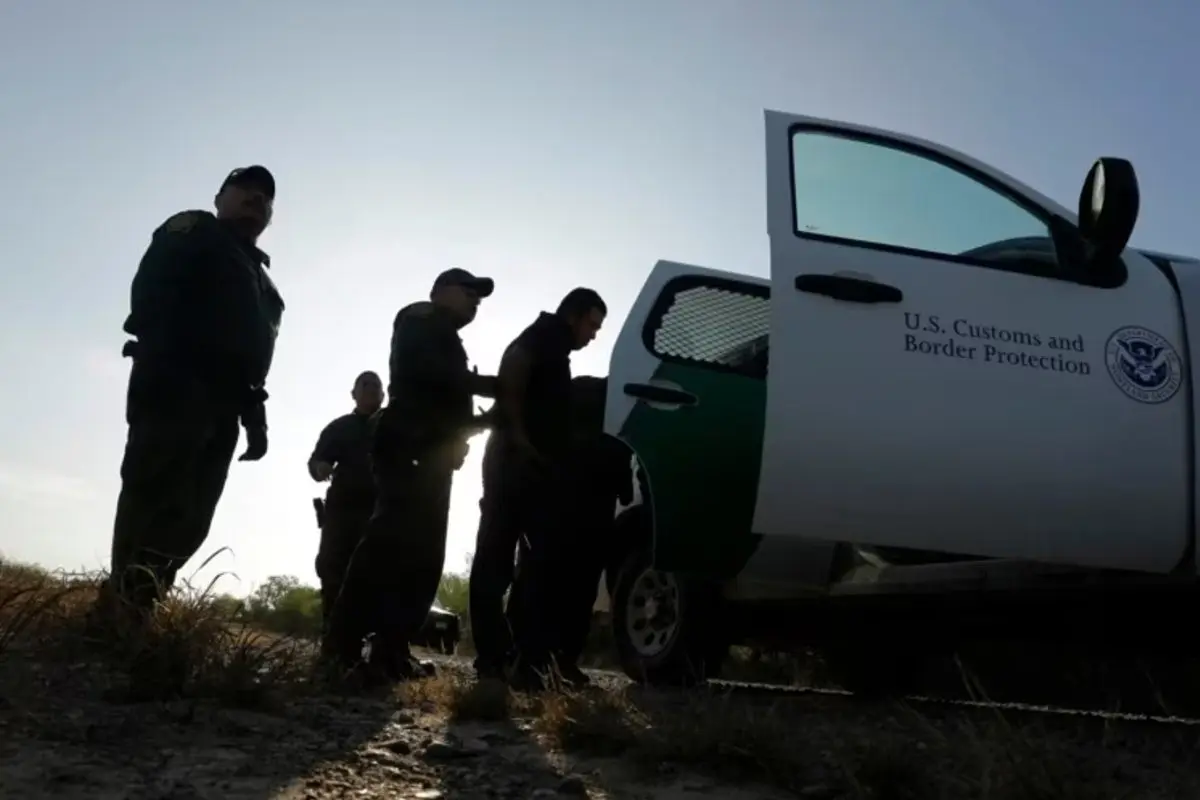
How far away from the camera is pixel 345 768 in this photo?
2623mm

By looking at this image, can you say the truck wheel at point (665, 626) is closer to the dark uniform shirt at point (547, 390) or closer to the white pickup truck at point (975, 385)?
the dark uniform shirt at point (547, 390)

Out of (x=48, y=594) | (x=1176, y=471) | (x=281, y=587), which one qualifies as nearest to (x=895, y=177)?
(x=1176, y=471)

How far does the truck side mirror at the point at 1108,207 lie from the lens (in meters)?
3.65

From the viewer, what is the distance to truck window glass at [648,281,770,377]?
509cm

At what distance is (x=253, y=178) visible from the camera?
4203 millimetres

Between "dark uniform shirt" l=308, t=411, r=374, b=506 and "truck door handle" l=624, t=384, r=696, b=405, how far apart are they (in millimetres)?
2453

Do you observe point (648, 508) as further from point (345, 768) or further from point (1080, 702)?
point (345, 768)

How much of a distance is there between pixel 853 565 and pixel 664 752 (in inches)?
85.4

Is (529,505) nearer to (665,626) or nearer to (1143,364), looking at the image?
(665,626)

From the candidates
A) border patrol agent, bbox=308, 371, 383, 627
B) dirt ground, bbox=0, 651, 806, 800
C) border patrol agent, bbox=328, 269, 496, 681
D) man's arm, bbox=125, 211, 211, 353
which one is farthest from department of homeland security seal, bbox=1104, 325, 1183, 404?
border patrol agent, bbox=308, 371, 383, 627

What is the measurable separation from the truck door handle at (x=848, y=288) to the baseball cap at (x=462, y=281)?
1358 mm

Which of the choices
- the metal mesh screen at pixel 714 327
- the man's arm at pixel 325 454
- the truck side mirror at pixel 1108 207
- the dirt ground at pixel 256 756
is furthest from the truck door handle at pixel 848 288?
the man's arm at pixel 325 454

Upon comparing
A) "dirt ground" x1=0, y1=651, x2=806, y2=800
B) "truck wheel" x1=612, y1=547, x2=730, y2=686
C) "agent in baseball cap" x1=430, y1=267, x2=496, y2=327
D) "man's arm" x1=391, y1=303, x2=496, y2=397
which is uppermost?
"agent in baseball cap" x1=430, y1=267, x2=496, y2=327

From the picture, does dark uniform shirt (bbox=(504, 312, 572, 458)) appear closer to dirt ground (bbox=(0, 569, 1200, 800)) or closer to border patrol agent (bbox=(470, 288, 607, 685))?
border patrol agent (bbox=(470, 288, 607, 685))
